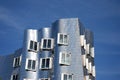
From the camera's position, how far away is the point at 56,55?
54094mm

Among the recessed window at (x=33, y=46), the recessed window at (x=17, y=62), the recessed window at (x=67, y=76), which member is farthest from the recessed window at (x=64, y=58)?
the recessed window at (x=17, y=62)

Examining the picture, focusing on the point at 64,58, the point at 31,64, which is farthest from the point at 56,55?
the point at 31,64

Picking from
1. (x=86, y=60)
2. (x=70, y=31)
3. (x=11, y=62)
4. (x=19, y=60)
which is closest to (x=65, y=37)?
(x=70, y=31)

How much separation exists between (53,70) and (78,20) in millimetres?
10796

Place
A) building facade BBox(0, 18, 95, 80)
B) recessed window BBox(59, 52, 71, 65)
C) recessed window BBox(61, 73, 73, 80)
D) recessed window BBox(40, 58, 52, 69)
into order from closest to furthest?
recessed window BBox(61, 73, 73, 80), building facade BBox(0, 18, 95, 80), recessed window BBox(59, 52, 71, 65), recessed window BBox(40, 58, 52, 69)

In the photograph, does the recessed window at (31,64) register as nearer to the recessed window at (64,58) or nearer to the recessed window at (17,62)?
the recessed window at (17,62)

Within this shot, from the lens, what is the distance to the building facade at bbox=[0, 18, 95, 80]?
52.9m

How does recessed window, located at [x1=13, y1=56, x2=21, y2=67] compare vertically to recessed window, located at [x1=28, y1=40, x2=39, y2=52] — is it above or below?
below

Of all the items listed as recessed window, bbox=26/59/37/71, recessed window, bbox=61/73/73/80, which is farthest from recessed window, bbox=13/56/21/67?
recessed window, bbox=61/73/73/80

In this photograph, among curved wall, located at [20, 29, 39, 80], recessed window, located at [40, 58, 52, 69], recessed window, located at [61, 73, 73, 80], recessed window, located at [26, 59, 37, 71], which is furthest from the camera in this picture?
recessed window, located at [26, 59, 37, 71]

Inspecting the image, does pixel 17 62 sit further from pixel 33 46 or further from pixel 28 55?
pixel 33 46

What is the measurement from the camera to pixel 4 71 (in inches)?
2493

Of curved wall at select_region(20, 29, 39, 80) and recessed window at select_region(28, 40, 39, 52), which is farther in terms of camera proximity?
recessed window at select_region(28, 40, 39, 52)

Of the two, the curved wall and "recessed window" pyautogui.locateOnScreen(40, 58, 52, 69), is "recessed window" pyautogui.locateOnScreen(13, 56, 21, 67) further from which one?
"recessed window" pyautogui.locateOnScreen(40, 58, 52, 69)
